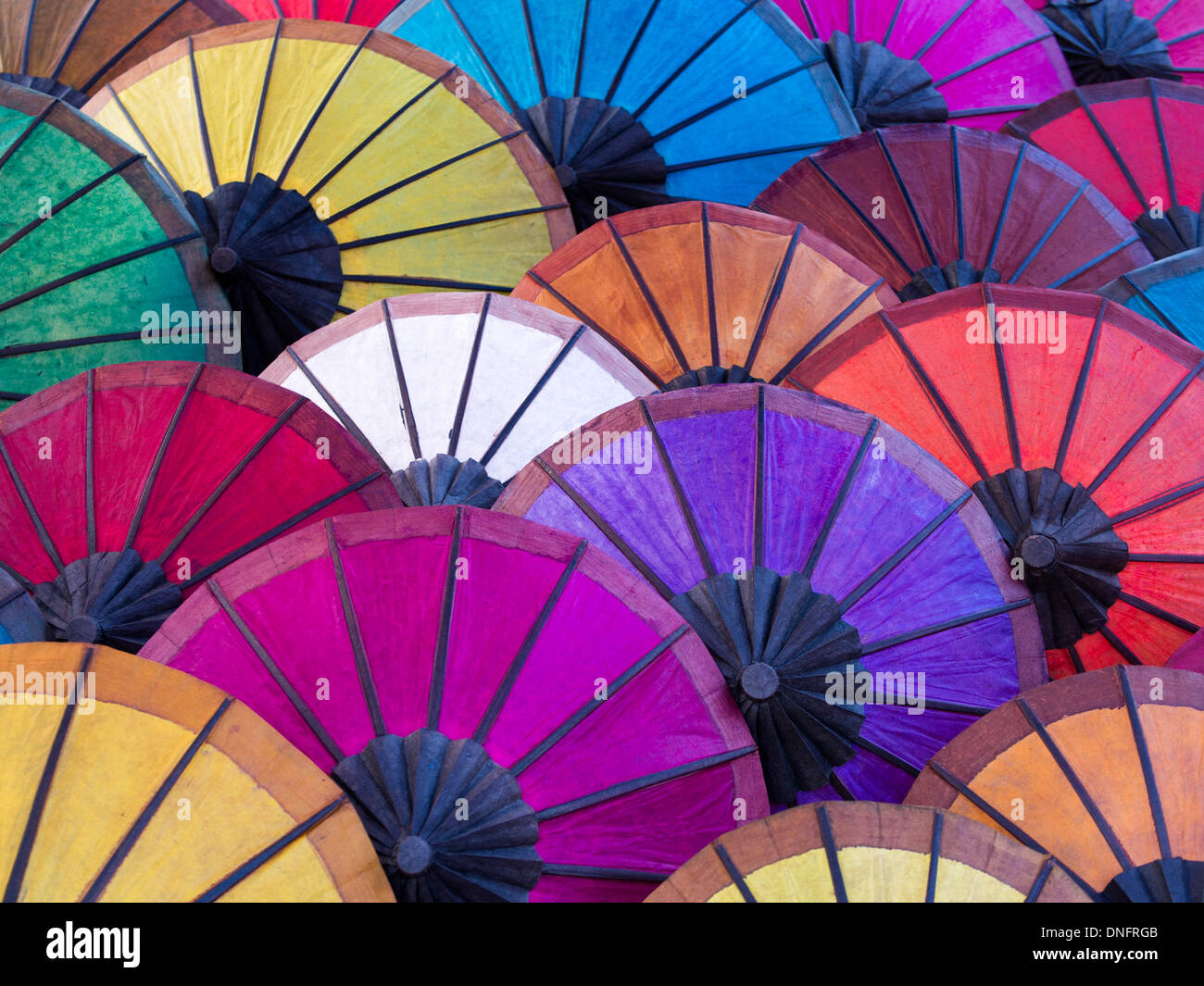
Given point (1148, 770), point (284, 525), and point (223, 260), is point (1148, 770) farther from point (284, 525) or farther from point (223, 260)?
point (223, 260)

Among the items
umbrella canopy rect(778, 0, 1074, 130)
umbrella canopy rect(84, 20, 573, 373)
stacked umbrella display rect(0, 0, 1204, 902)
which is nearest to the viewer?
stacked umbrella display rect(0, 0, 1204, 902)

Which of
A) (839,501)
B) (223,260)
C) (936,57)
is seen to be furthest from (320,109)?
(936,57)

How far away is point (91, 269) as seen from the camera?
7.66m

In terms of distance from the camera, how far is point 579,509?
6.20 m

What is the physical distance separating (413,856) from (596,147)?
5.92 metres

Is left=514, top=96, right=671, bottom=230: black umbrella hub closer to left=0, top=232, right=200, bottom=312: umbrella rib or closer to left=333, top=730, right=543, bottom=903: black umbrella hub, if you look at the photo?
left=0, top=232, right=200, bottom=312: umbrella rib

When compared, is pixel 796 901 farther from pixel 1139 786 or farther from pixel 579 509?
pixel 579 509

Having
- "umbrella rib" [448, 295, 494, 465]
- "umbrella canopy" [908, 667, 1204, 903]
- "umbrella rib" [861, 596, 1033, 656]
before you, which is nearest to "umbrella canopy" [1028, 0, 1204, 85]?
"umbrella rib" [448, 295, 494, 465]

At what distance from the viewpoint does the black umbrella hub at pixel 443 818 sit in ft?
16.1

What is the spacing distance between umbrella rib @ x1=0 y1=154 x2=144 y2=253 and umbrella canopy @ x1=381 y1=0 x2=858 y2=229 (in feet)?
8.69

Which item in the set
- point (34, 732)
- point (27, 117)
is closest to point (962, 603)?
point (34, 732)

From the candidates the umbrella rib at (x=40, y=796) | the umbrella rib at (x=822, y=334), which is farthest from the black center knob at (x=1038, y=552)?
the umbrella rib at (x=40, y=796)

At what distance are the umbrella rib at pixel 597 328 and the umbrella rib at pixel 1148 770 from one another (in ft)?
10.3

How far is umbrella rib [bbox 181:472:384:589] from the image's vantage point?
6355 mm
